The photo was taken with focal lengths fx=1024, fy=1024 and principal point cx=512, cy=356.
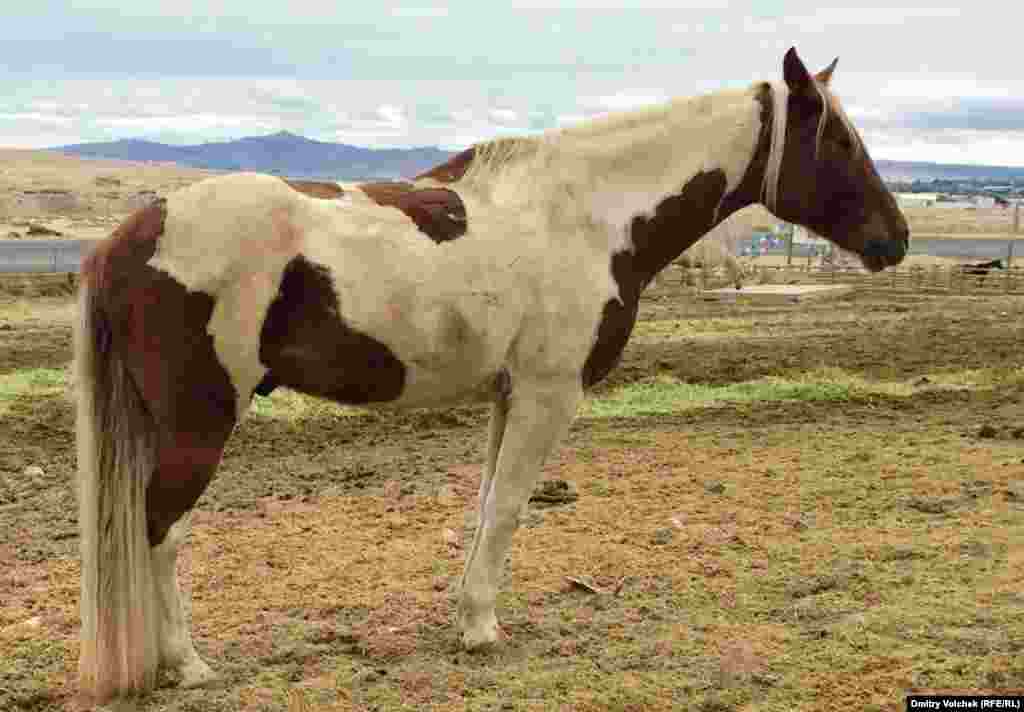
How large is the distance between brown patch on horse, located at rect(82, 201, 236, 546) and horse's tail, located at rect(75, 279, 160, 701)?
85 millimetres

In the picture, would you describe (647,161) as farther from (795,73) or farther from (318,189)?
(318,189)

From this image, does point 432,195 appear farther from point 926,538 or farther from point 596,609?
point 926,538

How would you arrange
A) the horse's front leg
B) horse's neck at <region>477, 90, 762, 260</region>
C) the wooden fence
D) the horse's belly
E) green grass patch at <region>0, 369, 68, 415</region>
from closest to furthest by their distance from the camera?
1. the horse's belly
2. the horse's front leg
3. horse's neck at <region>477, 90, 762, 260</region>
4. green grass patch at <region>0, 369, 68, 415</region>
5. the wooden fence

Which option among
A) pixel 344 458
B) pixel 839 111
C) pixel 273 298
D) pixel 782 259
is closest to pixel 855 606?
pixel 839 111

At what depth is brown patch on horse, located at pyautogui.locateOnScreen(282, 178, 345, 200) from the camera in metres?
3.99

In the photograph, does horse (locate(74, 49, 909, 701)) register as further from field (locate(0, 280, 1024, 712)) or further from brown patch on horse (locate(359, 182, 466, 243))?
field (locate(0, 280, 1024, 712))

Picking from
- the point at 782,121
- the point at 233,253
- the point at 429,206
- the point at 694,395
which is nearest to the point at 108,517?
the point at 233,253

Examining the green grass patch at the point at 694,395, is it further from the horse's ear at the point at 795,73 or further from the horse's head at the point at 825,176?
the horse's ear at the point at 795,73

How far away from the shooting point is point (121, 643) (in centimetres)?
383

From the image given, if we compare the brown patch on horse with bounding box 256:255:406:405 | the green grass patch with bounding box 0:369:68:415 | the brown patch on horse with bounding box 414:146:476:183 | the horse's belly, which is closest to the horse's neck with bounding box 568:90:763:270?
the brown patch on horse with bounding box 414:146:476:183

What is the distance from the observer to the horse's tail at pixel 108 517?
3.81 metres

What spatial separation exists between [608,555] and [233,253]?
9.50 feet

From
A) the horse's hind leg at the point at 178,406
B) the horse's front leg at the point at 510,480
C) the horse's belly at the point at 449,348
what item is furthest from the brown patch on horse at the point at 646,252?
the horse's hind leg at the point at 178,406

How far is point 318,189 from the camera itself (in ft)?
13.3
